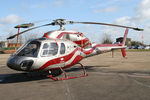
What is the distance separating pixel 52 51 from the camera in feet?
31.7

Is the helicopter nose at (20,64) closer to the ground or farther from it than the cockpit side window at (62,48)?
closer to the ground

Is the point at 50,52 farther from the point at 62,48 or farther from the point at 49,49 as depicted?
the point at 62,48

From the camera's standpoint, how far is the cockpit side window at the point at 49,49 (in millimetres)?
9309

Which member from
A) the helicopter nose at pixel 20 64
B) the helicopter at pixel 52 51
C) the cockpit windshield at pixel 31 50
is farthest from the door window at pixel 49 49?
the helicopter nose at pixel 20 64

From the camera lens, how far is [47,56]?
935cm

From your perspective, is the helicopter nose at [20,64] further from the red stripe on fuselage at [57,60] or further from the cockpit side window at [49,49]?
the cockpit side window at [49,49]

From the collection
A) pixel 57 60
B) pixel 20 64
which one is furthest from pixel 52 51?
pixel 20 64

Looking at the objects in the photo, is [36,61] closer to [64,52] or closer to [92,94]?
[64,52]

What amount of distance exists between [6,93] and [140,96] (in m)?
5.34

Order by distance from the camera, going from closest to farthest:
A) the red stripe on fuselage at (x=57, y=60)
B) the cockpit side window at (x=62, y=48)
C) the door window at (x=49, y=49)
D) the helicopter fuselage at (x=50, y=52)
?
the helicopter fuselage at (x=50, y=52)
the red stripe on fuselage at (x=57, y=60)
the door window at (x=49, y=49)
the cockpit side window at (x=62, y=48)

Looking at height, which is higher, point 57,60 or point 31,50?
point 31,50

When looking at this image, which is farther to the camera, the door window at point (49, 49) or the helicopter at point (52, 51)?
the door window at point (49, 49)

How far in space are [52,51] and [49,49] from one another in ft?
0.77

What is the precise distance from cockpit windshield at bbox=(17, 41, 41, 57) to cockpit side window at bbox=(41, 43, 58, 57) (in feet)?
1.17
